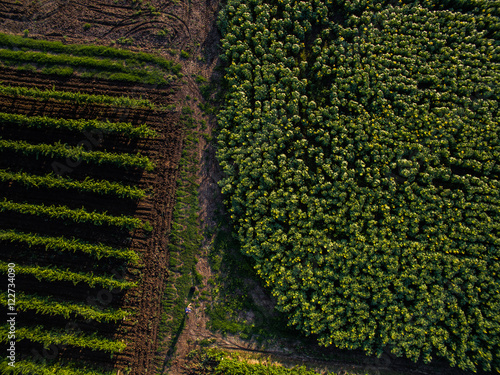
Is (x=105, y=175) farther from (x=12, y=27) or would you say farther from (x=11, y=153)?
(x=12, y=27)

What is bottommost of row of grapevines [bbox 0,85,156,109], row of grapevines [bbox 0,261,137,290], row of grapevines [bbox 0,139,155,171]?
row of grapevines [bbox 0,261,137,290]

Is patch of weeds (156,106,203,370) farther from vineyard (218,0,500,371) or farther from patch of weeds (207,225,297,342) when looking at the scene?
vineyard (218,0,500,371)

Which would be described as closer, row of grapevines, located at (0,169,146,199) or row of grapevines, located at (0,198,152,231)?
row of grapevines, located at (0,198,152,231)

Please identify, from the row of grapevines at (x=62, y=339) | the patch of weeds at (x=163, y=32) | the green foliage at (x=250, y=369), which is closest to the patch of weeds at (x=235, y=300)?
the green foliage at (x=250, y=369)

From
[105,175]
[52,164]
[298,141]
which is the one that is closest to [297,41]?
[298,141]

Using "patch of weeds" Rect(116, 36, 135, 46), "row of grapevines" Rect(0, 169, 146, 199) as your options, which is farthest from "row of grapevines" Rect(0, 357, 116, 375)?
"patch of weeds" Rect(116, 36, 135, 46)

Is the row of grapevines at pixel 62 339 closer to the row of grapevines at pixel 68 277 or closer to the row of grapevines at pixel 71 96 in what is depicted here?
the row of grapevines at pixel 68 277
